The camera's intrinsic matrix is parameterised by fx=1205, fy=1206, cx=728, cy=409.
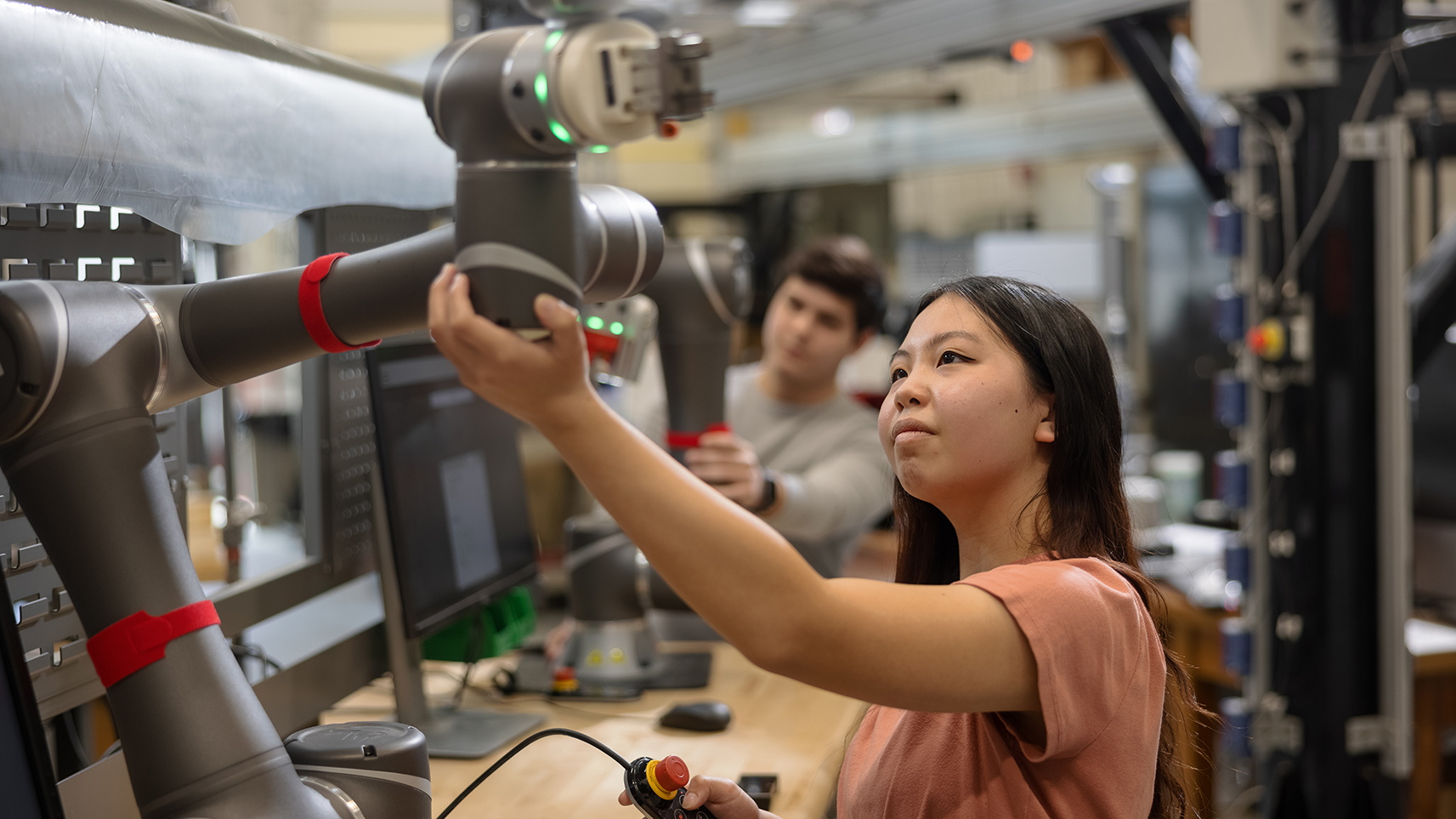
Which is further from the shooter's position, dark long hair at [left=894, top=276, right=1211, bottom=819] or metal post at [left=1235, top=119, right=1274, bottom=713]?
metal post at [left=1235, top=119, right=1274, bottom=713]

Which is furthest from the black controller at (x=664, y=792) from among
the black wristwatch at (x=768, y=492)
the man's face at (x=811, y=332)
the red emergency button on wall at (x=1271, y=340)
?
the red emergency button on wall at (x=1271, y=340)

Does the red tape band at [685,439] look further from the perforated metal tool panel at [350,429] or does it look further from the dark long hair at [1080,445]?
the dark long hair at [1080,445]

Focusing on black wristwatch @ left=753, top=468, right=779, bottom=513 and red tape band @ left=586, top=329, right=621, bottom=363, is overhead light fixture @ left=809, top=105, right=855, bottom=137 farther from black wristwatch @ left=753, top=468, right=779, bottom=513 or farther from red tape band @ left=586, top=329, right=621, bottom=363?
red tape band @ left=586, top=329, right=621, bottom=363

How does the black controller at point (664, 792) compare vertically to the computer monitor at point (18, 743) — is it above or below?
below

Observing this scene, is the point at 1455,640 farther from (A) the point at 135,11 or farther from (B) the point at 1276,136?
(A) the point at 135,11

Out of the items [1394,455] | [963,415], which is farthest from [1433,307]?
[963,415]

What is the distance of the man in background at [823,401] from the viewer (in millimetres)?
2314

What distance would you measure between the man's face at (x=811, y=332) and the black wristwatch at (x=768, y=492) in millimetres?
521

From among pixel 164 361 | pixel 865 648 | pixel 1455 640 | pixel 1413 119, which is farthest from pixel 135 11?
pixel 1455 640

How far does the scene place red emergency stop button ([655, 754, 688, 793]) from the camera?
3.51 ft

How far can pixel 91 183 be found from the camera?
96 centimetres

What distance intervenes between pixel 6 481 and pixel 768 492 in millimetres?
1209

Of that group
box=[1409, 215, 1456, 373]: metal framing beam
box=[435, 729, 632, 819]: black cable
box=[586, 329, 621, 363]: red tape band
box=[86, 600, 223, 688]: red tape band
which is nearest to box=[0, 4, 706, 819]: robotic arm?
box=[86, 600, 223, 688]: red tape band

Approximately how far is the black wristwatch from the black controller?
0.88m
